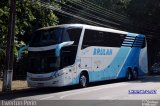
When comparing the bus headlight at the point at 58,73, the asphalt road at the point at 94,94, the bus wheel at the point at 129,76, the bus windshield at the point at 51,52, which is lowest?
the asphalt road at the point at 94,94

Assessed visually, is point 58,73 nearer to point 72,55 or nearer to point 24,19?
point 72,55

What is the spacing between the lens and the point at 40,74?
21844mm

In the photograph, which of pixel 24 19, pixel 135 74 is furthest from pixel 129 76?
pixel 24 19

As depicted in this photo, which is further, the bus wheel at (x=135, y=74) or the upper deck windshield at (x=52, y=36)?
the bus wheel at (x=135, y=74)

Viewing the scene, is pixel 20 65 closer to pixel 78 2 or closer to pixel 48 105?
pixel 78 2

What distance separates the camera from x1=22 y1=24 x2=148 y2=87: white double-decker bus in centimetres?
2175

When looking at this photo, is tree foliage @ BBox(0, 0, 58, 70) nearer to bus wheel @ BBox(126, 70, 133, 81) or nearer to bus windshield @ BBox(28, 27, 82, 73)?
bus windshield @ BBox(28, 27, 82, 73)

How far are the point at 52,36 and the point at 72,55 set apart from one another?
5.37 ft

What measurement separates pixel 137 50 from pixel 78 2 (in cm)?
892

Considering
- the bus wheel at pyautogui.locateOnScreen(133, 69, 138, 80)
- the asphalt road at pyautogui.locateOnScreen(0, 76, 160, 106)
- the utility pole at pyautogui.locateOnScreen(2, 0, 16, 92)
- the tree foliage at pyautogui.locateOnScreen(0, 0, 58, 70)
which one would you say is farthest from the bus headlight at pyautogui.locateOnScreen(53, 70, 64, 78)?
the bus wheel at pyautogui.locateOnScreen(133, 69, 138, 80)

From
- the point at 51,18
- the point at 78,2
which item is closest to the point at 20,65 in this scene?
the point at 51,18

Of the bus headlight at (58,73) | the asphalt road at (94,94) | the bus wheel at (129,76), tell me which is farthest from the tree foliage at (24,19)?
the bus headlight at (58,73)

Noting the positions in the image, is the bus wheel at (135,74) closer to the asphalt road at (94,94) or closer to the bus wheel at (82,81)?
the bus wheel at (82,81)

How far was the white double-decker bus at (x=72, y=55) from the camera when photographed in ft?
71.4
